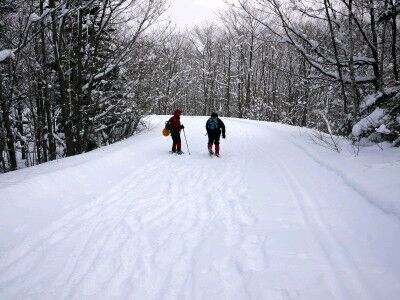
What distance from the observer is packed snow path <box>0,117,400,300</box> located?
12.1 ft

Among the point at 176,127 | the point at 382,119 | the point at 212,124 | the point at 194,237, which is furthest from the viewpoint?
the point at 176,127

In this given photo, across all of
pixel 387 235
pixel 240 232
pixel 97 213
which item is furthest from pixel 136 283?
pixel 387 235

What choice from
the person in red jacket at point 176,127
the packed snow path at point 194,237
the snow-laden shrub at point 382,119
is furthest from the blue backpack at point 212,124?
the snow-laden shrub at point 382,119

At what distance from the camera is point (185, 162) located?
1083cm

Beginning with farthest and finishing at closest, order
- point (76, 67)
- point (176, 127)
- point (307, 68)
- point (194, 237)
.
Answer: point (307, 68)
point (76, 67)
point (176, 127)
point (194, 237)

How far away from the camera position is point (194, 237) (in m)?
4.98

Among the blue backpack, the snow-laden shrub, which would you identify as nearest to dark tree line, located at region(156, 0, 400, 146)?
the snow-laden shrub

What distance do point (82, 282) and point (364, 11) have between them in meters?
14.7

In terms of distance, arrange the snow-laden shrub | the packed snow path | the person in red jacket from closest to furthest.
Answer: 1. the packed snow path
2. the snow-laden shrub
3. the person in red jacket

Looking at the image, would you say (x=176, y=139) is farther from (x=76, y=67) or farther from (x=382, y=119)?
(x=382, y=119)

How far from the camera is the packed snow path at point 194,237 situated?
3699 mm

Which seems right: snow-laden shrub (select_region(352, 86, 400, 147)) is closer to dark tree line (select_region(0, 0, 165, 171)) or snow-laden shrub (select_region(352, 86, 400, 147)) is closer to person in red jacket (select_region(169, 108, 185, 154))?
person in red jacket (select_region(169, 108, 185, 154))

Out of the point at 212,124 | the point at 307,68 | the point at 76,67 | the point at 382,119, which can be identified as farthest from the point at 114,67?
the point at 307,68

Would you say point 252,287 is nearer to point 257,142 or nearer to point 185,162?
point 185,162
